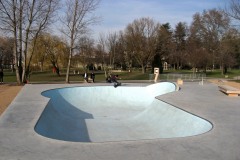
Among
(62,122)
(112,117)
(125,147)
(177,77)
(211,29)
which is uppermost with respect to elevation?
(211,29)

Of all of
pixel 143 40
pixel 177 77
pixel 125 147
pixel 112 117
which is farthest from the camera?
pixel 143 40

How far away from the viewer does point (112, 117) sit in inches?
601

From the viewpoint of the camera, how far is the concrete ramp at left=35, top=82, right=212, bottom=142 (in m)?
9.83

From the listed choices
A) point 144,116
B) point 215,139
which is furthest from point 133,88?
point 215,139

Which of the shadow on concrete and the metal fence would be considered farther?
the metal fence

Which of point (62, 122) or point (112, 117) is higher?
point (62, 122)

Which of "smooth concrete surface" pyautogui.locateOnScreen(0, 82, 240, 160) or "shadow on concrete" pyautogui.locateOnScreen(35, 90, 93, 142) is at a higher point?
"smooth concrete surface" pyautogui.locateOnScreen(0, 82, 240, 160)

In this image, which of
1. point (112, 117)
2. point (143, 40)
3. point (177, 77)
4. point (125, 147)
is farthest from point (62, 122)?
point (143, 40)

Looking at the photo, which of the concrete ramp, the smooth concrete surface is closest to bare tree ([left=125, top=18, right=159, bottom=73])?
the concrete ramp

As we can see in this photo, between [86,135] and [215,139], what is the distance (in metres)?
5.15

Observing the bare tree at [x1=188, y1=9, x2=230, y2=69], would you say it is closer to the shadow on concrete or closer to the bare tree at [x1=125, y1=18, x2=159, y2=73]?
the bare tree at [x1=125, y1=18, x2=159, y2=73]

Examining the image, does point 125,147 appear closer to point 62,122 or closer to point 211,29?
point 62,122

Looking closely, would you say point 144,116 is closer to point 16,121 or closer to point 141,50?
point 16,121

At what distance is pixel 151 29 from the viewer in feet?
203
